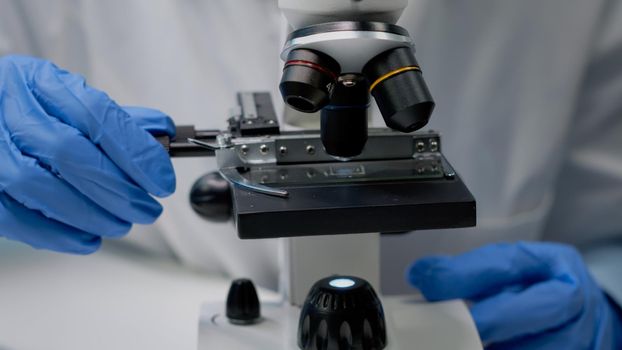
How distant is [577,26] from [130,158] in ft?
2.87

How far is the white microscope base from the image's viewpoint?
1.08m

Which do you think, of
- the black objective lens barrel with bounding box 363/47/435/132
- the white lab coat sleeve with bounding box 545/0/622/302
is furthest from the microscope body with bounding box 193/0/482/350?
the white lab coat sleeve with bounding box 545/0/622/302

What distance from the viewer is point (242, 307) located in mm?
1160

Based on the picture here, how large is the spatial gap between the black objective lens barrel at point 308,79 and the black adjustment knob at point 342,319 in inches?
9.8

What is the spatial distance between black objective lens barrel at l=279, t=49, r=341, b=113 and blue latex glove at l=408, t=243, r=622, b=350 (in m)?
0.53

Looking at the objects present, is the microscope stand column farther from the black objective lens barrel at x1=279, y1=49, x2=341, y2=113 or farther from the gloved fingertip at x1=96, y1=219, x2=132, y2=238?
the black objective lens barrel at x1=279, y1=49, x2=341, y2=113

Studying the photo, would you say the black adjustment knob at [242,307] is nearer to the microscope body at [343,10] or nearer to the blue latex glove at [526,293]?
the blue latex glove at [526,293]

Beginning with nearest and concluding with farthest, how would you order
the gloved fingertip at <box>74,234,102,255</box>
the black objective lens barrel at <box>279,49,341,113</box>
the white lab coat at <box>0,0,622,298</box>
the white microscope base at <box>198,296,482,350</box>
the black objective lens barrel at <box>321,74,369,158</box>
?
1. the black objective lens barrel at <box>279,49,341,113</box>
2. the black objective lens barrel at <box>321,74,369,158</box>
3. the white microscope base at <box>198,296,482,350</box>
4. the gloved fingertip at <box>74,234,102,255</box>
5. the white lab coat at <box>0,0,622,298</box>

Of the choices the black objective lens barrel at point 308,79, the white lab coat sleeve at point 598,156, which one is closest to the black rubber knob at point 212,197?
the black objective lens barrel at point 308,79

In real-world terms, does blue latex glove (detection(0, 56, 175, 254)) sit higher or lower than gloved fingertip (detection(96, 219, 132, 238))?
higher

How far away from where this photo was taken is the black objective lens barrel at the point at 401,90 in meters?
0.85

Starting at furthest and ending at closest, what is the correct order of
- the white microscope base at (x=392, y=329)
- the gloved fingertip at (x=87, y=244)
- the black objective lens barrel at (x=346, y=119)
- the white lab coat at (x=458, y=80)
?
1. the white lab coat at (x=458, y=80)
2. the gloved fingertip at (x=87, y=244)
3. the white microscope base at (x=392, y=329)
4. the black objective lens barrel at (x=346, y=119)

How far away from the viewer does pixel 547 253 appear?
4.47 ft

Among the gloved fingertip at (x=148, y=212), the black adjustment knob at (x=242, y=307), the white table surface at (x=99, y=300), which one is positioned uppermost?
the gloved fingertip at (x=148, y=212)
